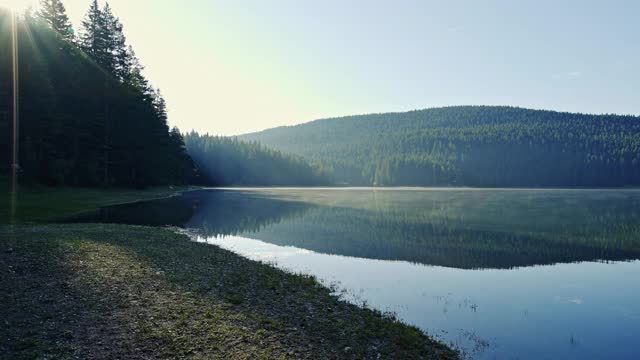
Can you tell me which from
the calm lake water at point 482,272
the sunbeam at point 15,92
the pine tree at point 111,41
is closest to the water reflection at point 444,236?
the calm lake water at point 482,272

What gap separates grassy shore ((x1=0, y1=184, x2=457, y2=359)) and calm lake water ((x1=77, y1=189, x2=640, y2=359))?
105 inches

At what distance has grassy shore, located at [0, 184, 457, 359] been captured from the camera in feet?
32.5

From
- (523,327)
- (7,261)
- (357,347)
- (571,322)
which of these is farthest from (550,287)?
(7,261)

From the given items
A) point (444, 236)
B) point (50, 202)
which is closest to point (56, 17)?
point (50, 202)

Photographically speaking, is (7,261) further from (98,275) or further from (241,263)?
(241,263)

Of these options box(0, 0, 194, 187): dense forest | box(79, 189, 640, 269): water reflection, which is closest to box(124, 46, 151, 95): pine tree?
box(0, 0, 194, 187): dense forest

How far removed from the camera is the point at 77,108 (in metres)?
59.9

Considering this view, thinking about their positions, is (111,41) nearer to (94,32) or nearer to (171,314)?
(94,32)

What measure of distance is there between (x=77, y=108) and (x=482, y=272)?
62.0 meters

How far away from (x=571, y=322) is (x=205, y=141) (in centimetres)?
19158

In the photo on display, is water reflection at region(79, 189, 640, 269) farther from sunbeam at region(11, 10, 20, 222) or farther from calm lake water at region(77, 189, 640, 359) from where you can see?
sunbeam at region(11, 10, 20, 222)

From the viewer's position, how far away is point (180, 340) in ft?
33.8

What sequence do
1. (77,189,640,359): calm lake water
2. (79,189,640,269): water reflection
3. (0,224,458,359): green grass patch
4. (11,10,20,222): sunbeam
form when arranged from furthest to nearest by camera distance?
(11,10,20,222): sunbeam
(79,189,640,269): water reflection
(77,189,640,359): calm lake water
(0,224,458,359): green grass patch

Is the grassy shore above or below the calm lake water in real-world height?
above
